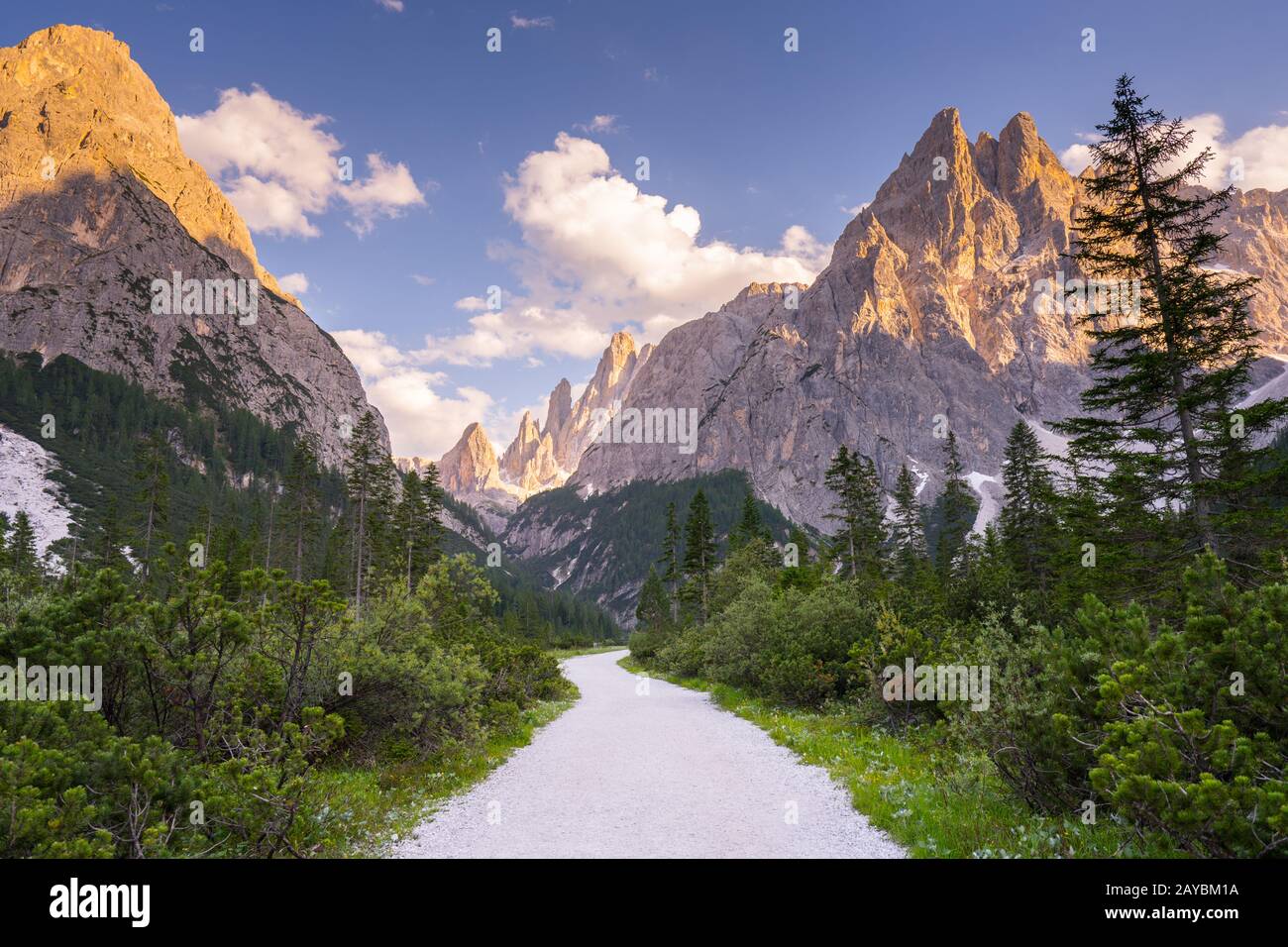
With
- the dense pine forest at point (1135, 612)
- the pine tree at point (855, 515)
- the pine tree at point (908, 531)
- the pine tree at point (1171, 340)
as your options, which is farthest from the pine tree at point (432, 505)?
the pine tree at point (1171, 340)

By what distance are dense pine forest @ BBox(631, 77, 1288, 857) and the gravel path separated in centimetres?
291

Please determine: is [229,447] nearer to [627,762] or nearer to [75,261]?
[75,261]

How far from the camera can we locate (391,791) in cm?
1048

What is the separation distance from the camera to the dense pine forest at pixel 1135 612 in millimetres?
5594

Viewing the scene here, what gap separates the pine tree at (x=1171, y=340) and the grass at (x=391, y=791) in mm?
18630

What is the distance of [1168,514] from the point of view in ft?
57.0

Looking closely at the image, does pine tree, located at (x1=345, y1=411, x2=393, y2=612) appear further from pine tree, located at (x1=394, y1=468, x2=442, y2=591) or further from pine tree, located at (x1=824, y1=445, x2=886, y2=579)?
pine tree, located at (x1=824, y1=445, x2=886, y2=579)

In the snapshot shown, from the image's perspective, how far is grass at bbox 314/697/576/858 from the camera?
7891mm

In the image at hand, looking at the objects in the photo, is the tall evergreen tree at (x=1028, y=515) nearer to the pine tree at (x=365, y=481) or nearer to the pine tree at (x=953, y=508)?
the pine tree at (x=953, y=508)

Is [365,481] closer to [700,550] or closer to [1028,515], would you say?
[700,550]

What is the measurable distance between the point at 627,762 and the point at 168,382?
22919 centimetres

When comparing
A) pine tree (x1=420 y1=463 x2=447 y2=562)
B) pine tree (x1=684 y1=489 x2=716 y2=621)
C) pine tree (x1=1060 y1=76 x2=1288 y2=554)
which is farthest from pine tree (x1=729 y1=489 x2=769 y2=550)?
pine tree (x1=1060 y1=76 x2=1288 y2=554)
